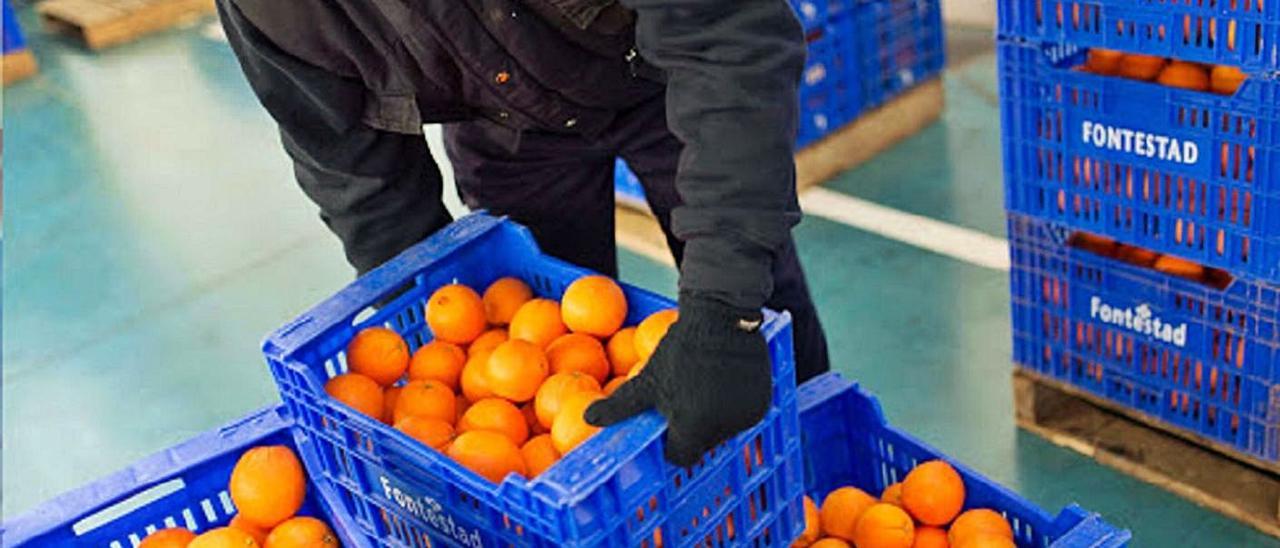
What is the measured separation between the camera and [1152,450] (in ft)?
9.05

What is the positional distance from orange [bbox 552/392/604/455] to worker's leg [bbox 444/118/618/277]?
2.36 ft

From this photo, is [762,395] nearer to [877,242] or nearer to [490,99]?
[490,99]

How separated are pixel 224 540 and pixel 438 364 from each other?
1.28 feet

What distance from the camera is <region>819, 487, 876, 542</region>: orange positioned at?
214 cm

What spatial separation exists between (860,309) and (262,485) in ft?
6.88

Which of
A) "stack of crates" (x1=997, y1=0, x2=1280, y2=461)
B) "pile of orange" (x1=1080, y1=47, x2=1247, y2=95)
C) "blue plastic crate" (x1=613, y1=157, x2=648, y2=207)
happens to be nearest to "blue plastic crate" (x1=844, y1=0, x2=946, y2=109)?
"blue plastic crate" (x1=613, y1=157, x2=648, y2=207)

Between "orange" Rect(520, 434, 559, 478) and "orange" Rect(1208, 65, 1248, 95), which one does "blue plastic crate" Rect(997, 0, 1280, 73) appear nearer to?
"orange" Rect(1208, 65, 1248, 95)

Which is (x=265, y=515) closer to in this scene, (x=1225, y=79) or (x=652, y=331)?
(x=652, y=331)

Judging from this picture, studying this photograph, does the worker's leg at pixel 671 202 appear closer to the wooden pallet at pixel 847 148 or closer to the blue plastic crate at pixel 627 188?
the wooden pallet at pixel 847 148

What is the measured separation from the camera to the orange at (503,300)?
1986 millimetres

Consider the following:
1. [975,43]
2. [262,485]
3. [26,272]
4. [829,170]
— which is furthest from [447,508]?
[975,43]

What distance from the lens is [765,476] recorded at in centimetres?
172

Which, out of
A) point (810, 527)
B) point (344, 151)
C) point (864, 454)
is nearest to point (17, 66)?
point (344, 151)

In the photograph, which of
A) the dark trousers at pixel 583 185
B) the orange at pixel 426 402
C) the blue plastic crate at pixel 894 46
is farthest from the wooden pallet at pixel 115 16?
the orange at pixel 426 402
